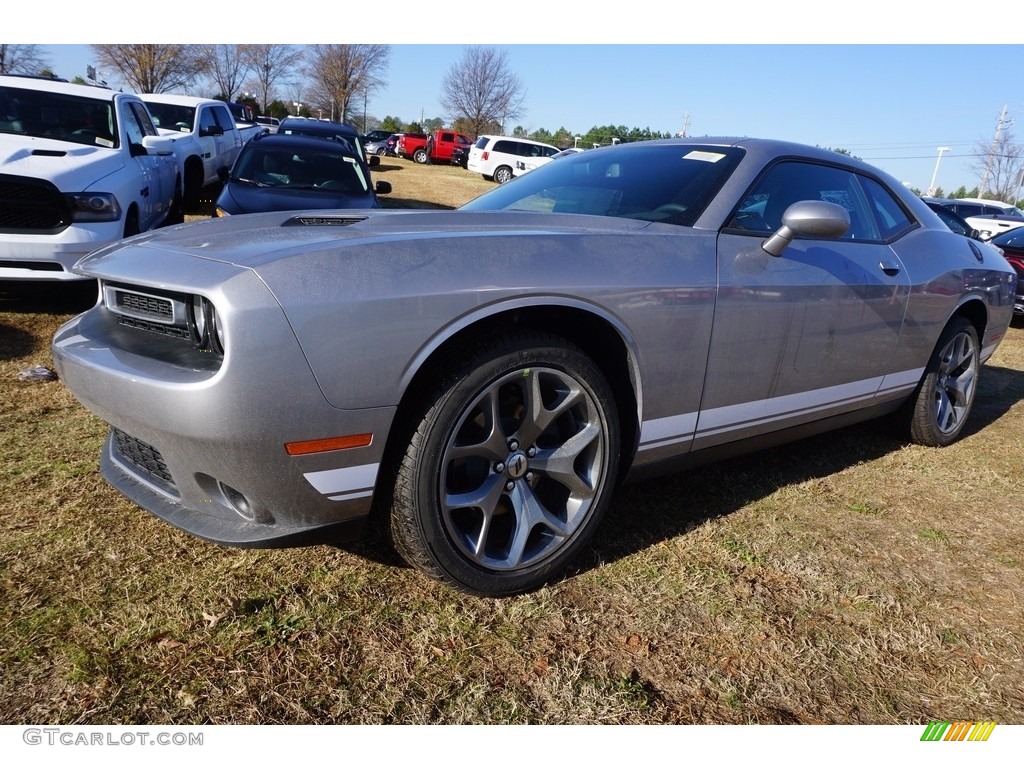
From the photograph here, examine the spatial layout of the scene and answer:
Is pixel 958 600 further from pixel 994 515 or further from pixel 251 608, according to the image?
pixel 251 608

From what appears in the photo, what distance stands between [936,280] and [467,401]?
2.76 m

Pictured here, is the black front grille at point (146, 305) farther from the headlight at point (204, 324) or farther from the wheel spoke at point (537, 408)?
the wheel spoke at point (537, 408)

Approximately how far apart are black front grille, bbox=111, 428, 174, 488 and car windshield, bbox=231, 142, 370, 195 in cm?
508

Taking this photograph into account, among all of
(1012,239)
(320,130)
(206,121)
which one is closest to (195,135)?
(206,121)

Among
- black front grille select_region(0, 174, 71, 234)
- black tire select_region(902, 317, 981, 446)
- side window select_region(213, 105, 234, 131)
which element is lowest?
black tire select_region(902, 317, 981, 446)

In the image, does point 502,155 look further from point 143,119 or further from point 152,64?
point 152,64

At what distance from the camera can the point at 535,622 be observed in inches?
83.7

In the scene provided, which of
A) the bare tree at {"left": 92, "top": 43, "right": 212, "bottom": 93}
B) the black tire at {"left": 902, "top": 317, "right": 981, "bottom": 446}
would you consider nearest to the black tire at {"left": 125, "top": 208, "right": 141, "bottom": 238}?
the black tire at {"left": 902, "top": 317, "right": 981, "bottom": 446}

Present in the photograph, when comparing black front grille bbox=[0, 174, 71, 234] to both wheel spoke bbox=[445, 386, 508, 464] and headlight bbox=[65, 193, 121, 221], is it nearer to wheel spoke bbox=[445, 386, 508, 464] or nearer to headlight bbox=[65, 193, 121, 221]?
headlight bbox=[65, 193, 121, 221]

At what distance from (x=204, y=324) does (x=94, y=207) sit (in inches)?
162

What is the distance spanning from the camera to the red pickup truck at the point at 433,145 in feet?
109

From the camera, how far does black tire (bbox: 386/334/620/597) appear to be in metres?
1.95

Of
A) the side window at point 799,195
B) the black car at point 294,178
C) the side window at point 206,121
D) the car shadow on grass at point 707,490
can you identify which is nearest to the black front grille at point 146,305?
the car shadow on grass at point 707,490

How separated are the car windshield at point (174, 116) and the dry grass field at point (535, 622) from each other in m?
10.2
